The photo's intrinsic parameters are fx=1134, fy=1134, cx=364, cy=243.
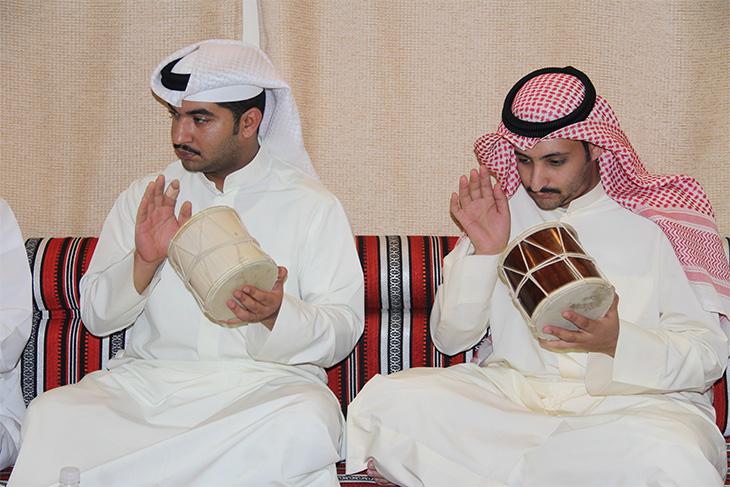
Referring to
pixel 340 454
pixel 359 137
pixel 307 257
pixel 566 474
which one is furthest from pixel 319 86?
pixel 566 474

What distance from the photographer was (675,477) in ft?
10.6

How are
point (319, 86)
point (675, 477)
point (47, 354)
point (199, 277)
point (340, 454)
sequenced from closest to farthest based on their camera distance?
point (675, 477) < point (199, 277) < point (340, 454) < point (47, 354) < point (319, 86)

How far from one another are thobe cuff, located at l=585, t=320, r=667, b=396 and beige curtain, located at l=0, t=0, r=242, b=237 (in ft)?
7.40

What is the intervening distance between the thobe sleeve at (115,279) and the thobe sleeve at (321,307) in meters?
0.45

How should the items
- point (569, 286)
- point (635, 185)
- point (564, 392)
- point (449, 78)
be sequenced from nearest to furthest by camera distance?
point (569, 286) < point (564, 392) < point (635, 185) < point (449, 78)

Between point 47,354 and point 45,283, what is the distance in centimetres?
28

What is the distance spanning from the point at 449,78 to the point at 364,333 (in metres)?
1.24

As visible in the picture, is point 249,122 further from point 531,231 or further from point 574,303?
point 574,303

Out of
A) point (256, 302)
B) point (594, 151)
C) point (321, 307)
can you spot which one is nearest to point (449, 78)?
point (594, 151)

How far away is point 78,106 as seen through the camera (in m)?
5.02

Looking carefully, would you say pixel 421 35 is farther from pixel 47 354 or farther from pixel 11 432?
pixel 11 432

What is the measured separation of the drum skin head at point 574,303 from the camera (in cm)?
337

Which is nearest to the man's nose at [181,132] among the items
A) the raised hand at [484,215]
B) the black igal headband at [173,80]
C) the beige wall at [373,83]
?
the black igal headband at [173,80]

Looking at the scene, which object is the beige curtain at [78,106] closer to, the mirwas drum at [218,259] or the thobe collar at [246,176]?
the thobe collar at [246,176]
